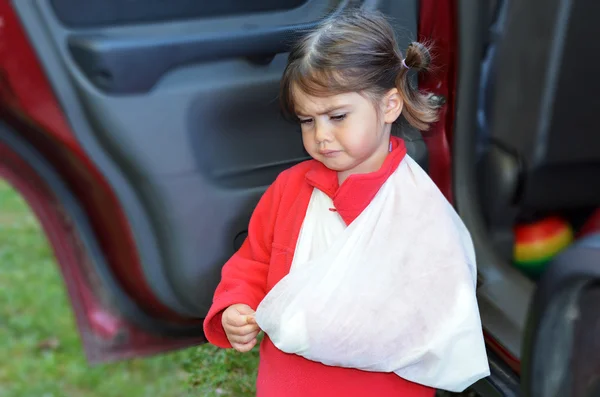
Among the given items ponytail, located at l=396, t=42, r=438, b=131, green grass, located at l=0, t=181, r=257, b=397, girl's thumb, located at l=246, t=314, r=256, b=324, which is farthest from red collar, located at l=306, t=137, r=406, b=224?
green grass, located at l=0, t=181, r=257, b=397

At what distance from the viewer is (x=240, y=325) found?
1.51 meters

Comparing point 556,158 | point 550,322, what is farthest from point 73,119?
point 556,158

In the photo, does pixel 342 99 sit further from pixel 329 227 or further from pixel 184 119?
pixel 184 119

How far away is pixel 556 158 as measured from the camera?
196 cm

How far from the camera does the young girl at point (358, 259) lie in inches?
55.2

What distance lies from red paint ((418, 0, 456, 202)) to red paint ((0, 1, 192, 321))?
27.6 inches

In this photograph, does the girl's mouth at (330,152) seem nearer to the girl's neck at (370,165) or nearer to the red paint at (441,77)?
the girl's neck at (370,165)

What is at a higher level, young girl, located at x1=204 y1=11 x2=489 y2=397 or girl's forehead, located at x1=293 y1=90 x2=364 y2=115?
girl's forehead, located at x1=293 y1=90 x2=364 y2=115

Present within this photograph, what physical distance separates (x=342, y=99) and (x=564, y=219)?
3.02 feet

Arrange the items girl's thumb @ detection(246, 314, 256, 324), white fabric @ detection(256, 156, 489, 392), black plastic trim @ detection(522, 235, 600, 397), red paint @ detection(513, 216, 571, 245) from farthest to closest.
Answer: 1. red paint @ detection(513, 216, 571, 245)
2. girl's thumb @ detection(246, 314, 256, 324)
3. white fabric @ detection(256, 156, 489, 392)
4. black plastic trim @ detection(522, 235, 600, 397)

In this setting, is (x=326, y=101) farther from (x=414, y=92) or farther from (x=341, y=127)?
(x=414, y=92)

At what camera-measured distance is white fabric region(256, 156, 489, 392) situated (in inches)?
54.9

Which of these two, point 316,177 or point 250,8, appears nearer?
point 316,177

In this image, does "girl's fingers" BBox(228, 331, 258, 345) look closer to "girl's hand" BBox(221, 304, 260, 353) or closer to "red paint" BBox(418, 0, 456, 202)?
"girl's hand" BBox(221, 304, 260, 353)
